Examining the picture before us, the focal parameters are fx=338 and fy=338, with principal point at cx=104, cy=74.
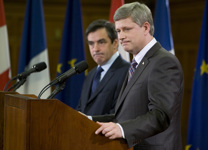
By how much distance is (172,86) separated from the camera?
72.5 inches

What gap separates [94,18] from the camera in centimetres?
612

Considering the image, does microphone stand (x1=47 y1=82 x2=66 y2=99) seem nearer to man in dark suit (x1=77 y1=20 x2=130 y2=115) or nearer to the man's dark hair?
man in dark suit (x1=77 y1=20 x2=130 y2=115)

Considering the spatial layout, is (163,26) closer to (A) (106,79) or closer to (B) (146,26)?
(A) (106,79)

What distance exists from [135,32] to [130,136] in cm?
65

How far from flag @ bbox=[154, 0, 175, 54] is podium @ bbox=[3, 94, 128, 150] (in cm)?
231

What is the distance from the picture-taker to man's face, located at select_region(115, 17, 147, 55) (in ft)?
6.61

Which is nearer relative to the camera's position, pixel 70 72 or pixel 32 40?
pixel 70 72

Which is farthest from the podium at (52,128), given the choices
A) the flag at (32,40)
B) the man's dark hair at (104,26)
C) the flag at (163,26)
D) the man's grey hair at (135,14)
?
the flag at (32,40)

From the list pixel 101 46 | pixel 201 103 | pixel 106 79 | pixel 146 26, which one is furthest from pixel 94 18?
pixel 146 26

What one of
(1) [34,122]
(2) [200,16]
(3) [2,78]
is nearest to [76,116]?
(1) [34,122]

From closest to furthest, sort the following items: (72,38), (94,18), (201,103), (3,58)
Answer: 1. (201,103)
2. (3,58)
3. (72,38)
4. (94,18)

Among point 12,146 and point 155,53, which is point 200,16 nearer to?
point 155,53

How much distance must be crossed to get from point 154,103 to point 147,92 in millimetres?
139

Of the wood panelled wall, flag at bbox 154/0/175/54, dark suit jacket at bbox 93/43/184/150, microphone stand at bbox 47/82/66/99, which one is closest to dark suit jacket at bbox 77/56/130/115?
flag at bbox 154/0/175/54
